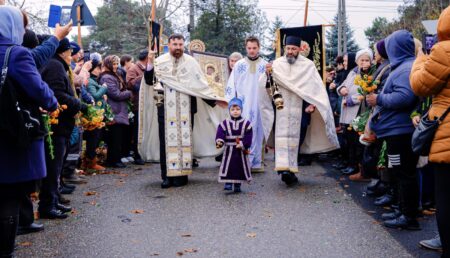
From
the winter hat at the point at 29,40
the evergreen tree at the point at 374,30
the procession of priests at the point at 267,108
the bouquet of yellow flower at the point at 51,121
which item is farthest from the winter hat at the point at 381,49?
the evergreen tree at the point at 374,30

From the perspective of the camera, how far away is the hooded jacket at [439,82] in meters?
4.36

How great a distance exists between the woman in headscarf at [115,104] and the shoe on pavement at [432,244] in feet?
22.6

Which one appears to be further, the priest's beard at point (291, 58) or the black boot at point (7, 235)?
the priest's beard at point (291, 58)

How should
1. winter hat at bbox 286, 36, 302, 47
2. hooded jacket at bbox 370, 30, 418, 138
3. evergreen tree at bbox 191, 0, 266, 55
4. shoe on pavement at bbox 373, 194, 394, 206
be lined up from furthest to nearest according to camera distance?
evergreen tree at bbox 191, 0, 266, 55 → winter hat at bbox 286, 36, 302, 47 → shoe on pavement at bbox 373, 194, 394, 206 → hooded jacket at bbox 370, 30, 418, 138

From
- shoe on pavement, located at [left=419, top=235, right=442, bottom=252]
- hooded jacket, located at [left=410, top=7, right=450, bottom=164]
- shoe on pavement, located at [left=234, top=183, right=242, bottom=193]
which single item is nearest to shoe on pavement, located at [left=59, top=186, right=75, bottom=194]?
shoe on pavement, located at [left=234, top=183, right=242, bottom=193]

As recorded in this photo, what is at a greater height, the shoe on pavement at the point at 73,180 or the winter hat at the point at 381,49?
the winter hat at the point at 381,49

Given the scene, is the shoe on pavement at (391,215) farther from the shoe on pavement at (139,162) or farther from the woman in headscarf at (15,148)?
the shoe on pavement at (139,162)

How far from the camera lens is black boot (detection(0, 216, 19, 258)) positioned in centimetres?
452

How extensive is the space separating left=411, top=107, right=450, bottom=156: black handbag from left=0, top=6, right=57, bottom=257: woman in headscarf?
2.99m

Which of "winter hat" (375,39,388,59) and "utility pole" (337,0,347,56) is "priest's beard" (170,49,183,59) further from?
"utility pole" (337,0,347,56)

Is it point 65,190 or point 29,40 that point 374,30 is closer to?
point 65,190

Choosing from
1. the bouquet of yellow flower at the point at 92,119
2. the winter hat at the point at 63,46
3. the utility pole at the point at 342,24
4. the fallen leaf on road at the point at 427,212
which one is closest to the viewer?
the winter hat at the point at 63,46

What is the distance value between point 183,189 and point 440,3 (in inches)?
1100

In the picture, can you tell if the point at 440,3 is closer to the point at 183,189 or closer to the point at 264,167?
the point at 264,167
